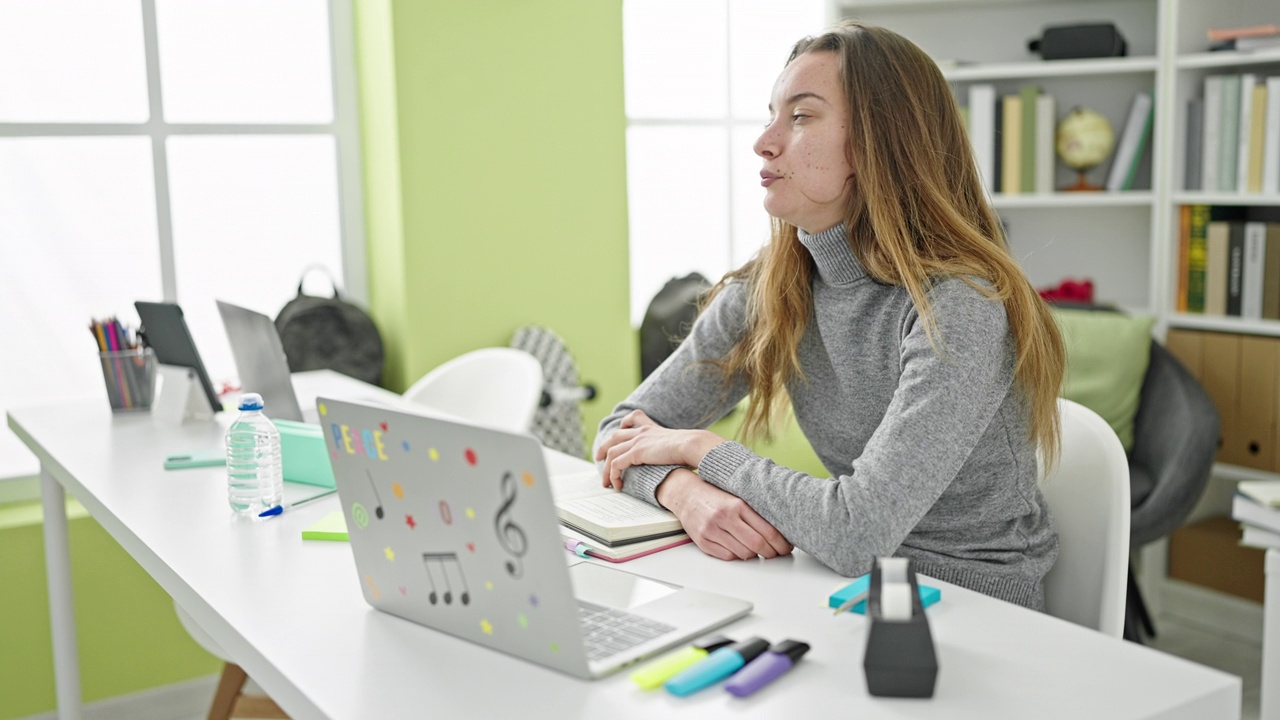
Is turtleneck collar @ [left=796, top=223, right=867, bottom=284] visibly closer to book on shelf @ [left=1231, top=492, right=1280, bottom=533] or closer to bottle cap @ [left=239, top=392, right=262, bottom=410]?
bottle cap @ [left=239, top=392, right=262, bottom=410]

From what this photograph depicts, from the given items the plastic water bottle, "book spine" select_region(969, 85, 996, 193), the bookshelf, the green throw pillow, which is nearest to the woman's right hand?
the plastic water bottle

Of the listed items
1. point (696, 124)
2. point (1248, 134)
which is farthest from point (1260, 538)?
point (696, 124)

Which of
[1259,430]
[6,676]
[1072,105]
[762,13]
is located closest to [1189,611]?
[1259,430]

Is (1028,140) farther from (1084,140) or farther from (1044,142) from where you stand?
(1084,140)

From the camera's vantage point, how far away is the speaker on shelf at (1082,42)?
3.21 meters

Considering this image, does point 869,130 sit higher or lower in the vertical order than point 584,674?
higher

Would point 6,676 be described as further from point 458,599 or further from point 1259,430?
point 1259,430

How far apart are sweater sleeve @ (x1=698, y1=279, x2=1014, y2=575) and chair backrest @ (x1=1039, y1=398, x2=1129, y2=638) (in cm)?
22

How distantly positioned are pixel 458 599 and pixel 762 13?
3155 mm

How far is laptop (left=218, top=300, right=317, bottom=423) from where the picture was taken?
1.89 metres

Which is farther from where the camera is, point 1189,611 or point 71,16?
point 1189,611

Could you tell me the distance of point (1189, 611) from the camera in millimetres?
3291

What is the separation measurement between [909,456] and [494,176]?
208 cm

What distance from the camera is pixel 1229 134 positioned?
3.02 metres
